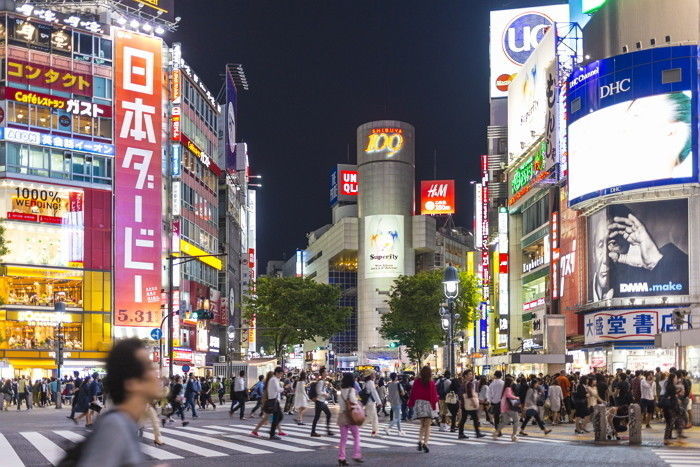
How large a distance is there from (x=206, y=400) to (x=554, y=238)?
25938 mm

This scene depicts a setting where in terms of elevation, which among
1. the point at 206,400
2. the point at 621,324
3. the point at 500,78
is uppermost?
the point at 500,78

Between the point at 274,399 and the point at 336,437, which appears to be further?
the point at 336,437

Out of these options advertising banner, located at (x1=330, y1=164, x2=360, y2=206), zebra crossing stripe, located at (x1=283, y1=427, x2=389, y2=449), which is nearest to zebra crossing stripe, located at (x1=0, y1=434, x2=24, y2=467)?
zebra crossing stripe, located at (x1=283, y1=427, x2=389, y2=449)

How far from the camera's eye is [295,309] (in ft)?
261

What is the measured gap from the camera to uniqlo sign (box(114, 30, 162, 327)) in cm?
6525

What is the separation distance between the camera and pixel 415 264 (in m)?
142

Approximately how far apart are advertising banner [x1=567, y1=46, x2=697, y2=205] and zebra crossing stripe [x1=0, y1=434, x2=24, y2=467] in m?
37.8

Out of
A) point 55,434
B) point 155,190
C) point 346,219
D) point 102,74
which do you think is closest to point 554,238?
point 155,190

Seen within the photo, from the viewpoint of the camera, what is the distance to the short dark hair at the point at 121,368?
4.43 meters

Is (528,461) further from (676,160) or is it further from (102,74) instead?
(102,74)

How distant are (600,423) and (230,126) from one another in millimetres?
76364

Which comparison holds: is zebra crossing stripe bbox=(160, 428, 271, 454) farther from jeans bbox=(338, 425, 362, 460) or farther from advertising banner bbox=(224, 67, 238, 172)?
advertising banner bbox=(224, 67, 238, 172)

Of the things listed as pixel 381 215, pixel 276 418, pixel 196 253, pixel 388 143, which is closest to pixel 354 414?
pixel 276 418

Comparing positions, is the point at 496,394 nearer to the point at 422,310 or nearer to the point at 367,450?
the point at 367,450
